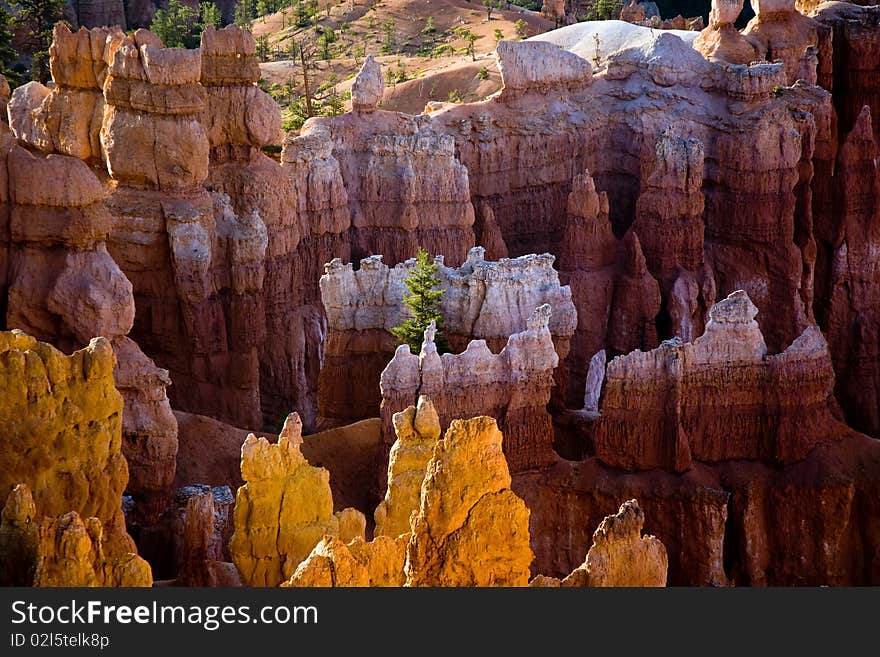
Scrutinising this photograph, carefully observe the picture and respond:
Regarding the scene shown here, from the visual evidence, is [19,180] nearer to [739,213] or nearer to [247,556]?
[247,556]

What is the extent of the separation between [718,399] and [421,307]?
7.08 m

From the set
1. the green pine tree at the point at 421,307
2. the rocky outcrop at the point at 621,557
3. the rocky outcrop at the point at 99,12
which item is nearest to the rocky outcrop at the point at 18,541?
the rocky outcrop at the point at 621,557

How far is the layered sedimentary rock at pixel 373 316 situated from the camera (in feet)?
135

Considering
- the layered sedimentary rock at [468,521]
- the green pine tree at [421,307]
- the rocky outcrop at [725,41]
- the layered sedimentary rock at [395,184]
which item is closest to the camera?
the layered sedimentary rock at [468,521]

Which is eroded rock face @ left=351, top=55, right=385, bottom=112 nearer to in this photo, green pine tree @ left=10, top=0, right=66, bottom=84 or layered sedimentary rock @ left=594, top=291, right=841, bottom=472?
layered sedimentary rock @ left=594, top=291, right=841, bottom=472

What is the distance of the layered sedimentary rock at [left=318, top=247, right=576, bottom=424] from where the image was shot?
4119 centimetres

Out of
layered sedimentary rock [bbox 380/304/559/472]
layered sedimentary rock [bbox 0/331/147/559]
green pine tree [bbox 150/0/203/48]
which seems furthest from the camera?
green pine tree [bbox 150/0/203/48]

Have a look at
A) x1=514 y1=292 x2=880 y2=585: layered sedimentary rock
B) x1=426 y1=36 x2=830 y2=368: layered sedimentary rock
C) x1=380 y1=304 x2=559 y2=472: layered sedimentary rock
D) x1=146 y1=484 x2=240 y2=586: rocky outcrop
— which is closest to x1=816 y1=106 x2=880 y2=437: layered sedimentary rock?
x1=426 y1=36 x2=830 y2=368: layered sedimentary rock

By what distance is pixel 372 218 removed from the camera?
49.8 m

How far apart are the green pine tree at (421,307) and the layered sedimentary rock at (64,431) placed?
1248cm

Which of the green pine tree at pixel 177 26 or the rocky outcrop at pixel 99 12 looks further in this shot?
the rocky outcrop at pixel 99 12

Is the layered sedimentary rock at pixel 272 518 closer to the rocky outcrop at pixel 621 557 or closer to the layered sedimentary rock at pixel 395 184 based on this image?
the rocky outcrop at pixel 621 557

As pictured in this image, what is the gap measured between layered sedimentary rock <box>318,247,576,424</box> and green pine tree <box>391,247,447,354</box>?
26cm

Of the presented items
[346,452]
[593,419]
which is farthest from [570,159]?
[346,452]
